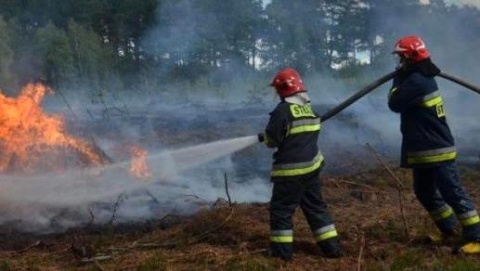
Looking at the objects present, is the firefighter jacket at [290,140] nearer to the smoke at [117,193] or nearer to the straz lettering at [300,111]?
the straz lettering at [300,111]

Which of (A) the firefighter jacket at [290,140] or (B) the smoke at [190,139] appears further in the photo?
(B) the smoke at [190,139]

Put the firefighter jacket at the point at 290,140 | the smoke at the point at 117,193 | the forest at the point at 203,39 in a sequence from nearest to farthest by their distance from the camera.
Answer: the firefighter jacket at the point at 290,140 → the smoke at the point at 117,193 → the forest at the point at 203,39

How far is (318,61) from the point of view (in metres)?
31.7

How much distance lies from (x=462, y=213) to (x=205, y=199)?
377 centimetres

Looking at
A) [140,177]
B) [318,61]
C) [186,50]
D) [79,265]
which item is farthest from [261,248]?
[318,61]

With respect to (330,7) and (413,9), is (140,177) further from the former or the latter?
(330,7)

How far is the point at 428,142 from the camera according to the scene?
5.12 meters

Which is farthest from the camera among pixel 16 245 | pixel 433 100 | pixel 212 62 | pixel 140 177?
pixel 212 62

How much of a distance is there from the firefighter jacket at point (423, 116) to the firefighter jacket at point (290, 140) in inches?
36.7

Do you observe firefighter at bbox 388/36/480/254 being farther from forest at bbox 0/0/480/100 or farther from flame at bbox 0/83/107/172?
forest at bbox 0/0/480/100

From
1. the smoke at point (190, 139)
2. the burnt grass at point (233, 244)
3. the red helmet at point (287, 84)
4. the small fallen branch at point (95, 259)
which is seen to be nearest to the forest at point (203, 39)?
the smoke at point (190, 139)

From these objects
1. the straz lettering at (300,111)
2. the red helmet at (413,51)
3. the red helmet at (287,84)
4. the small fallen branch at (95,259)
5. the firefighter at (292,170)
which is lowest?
the small fallen branch at (95,259)

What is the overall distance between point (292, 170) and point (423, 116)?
1.40m

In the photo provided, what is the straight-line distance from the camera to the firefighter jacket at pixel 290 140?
16.3 feet
